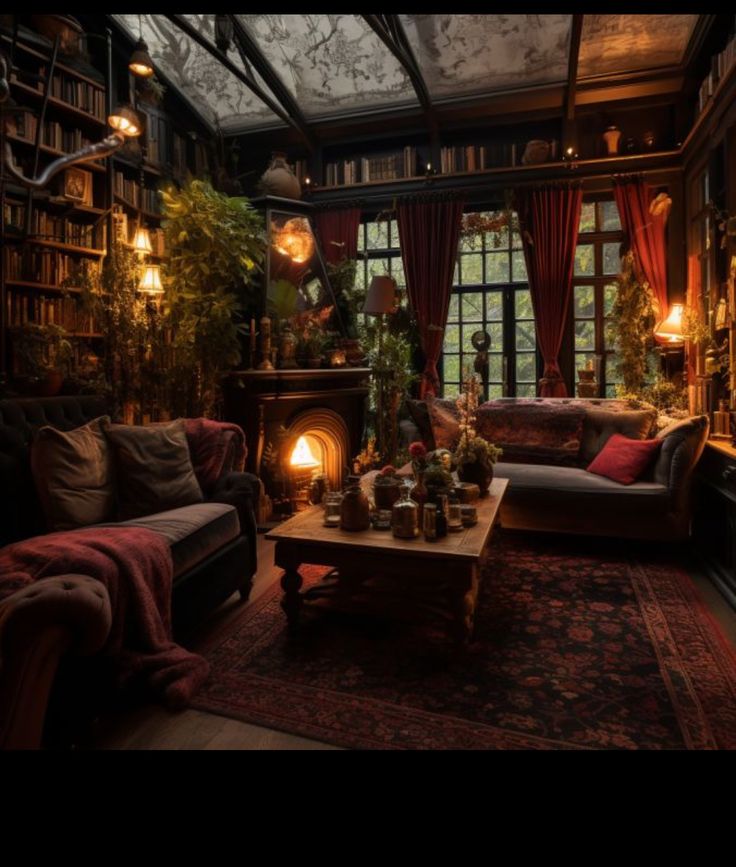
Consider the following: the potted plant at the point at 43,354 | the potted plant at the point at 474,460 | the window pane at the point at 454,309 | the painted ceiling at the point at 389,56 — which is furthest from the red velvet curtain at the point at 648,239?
the potted plant at the point at 43,354

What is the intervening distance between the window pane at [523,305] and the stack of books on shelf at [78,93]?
13.9 ft

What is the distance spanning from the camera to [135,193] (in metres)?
5.30

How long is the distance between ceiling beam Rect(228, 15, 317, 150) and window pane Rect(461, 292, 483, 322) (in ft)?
7.94

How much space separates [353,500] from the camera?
2.58 metres

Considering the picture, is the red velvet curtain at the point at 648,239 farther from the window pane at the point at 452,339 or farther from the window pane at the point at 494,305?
the window pane at the point at 452,339

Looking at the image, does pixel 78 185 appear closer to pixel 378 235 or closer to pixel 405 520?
pixel 378 235

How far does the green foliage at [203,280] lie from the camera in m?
4.39

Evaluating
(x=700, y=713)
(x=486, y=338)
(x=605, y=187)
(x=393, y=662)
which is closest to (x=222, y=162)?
(x=486, y=338)

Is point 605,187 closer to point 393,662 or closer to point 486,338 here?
point 486,338

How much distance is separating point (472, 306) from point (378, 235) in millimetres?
1364

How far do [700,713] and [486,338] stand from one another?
4554 mm

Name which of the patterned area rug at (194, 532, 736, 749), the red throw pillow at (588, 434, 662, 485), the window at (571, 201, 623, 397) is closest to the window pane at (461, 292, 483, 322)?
the window at (571, 201, 623, 397)

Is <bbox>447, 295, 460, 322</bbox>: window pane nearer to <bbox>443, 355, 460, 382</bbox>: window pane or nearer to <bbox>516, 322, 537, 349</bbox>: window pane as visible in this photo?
<bbox>443, 355, 460, 382</bbox>: window pane

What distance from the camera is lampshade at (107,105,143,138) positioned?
3.88 m
